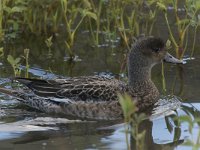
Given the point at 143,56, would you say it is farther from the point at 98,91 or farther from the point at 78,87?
the point at 78,87

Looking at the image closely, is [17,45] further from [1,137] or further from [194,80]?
[1,137]

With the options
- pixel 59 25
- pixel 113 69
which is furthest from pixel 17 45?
pixel 113 69

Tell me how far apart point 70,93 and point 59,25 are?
8.84 feet

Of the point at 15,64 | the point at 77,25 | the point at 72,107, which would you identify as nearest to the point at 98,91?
the point at 72,107

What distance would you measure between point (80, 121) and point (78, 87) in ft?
1.64

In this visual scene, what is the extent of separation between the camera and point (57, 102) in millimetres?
8102

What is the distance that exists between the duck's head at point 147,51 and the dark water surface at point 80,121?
1.24 ft

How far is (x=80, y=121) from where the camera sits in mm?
7711

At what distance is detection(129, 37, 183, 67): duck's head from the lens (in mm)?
8344

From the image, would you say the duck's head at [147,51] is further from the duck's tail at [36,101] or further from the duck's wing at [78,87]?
the duck's tail at [36,101]

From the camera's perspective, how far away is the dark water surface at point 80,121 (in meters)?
6.87

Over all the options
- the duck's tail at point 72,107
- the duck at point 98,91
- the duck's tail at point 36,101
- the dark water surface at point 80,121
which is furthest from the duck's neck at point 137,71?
the duck's tail at point 36,101

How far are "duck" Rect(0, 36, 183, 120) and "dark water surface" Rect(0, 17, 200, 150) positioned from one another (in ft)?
0.57

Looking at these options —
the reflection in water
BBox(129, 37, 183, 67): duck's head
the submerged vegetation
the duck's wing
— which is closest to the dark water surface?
the reflection in water
